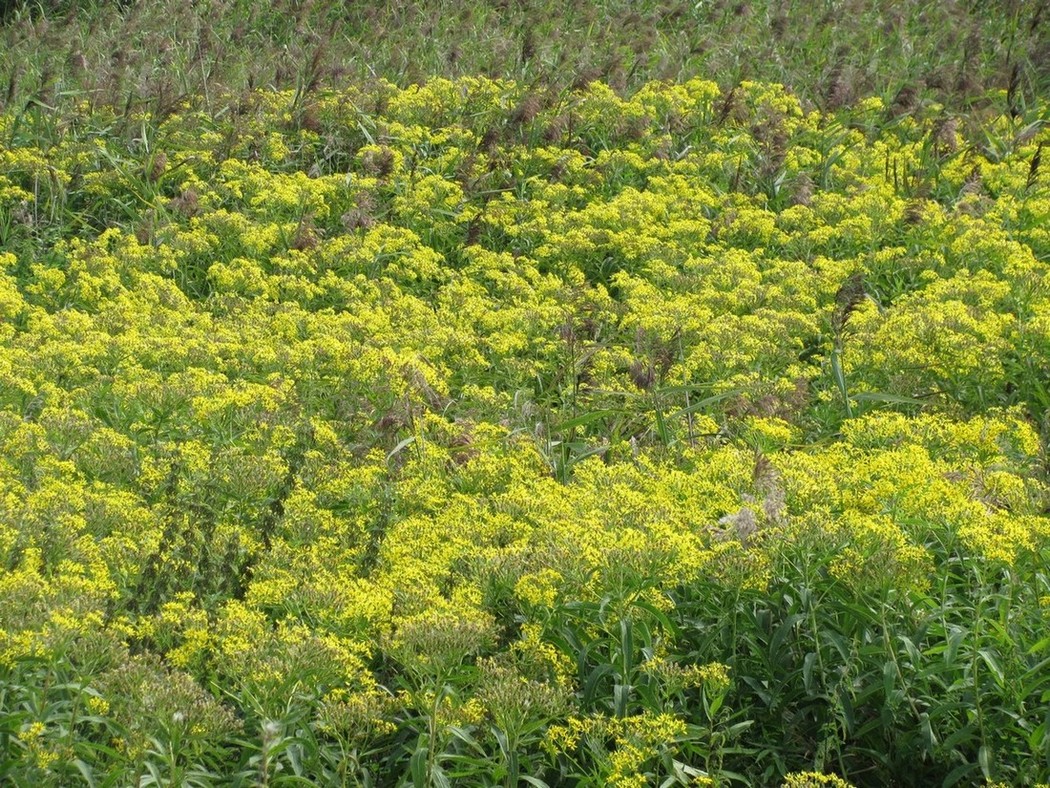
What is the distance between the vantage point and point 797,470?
429cm

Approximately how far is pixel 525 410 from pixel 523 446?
23.2 inches

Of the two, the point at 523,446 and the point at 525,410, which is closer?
the point at 523,446

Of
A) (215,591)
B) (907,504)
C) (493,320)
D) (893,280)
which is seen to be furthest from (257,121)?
(907,504)

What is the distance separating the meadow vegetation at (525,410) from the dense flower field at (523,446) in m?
0.02

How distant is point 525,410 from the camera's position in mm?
5781

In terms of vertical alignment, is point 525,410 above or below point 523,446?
below

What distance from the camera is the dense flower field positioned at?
11.2 ft

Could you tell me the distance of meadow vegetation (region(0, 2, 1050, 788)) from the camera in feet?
11.3

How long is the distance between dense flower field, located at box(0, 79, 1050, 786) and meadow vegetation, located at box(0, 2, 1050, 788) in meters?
0.02

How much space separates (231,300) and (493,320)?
4.75 feet

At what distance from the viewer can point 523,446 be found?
521 cm

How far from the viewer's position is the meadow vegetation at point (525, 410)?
3432mm

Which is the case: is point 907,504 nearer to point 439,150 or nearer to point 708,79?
point 439,150

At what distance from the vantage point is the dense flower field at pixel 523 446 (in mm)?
3408
